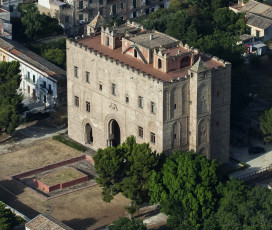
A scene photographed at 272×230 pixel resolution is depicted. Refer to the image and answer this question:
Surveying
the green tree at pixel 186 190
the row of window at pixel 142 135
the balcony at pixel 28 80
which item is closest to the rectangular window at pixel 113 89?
the row of window at pixel 142 135

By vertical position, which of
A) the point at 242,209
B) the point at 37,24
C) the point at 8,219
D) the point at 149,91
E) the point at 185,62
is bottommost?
the point at 8,219

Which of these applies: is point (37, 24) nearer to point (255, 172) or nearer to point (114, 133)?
point (114, 133)

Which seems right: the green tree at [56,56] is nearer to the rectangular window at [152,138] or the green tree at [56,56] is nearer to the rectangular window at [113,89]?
the rectangular window at [113,89]

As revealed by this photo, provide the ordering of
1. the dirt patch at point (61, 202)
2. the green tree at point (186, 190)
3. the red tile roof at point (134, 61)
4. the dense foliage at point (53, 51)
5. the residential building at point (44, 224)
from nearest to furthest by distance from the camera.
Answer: the residential building at point (44, 224), the green tree at point (186, 190), the dirt patch at point (61, 202), the red tile roof at point (134, 61), the dense foliage at point (53, 51)

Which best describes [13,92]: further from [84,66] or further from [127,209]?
[127,209]

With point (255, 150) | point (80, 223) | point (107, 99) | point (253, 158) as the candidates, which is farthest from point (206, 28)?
point (80, 223)
